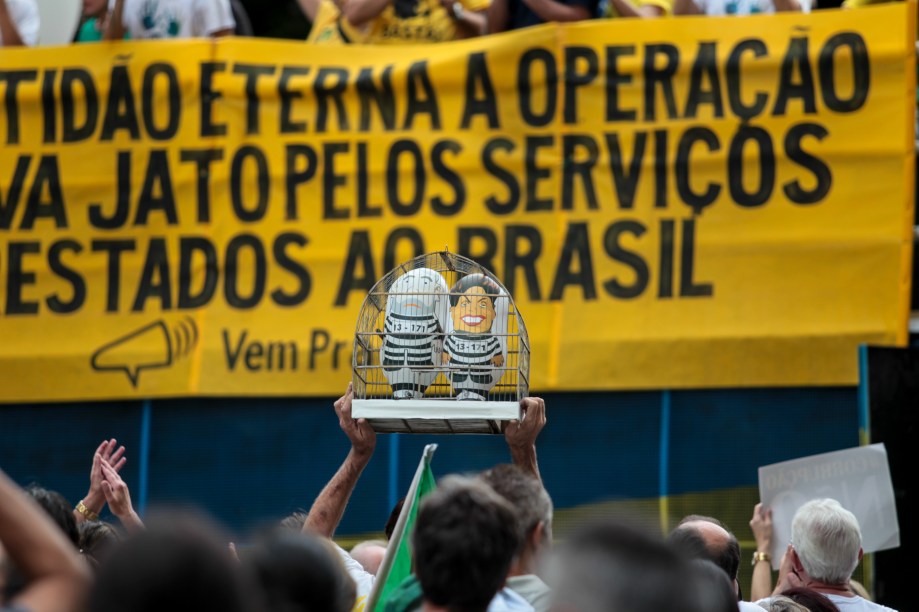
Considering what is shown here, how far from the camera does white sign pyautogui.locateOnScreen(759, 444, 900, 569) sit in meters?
6.10

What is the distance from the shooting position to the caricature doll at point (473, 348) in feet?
15.1

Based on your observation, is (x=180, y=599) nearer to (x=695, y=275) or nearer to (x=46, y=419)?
(x=695, y=275)

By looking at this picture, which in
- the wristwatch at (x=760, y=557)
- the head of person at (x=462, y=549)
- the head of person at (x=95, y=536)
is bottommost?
the wristwatch at (x=760, y=557)

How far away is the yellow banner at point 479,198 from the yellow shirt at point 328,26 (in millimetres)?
417

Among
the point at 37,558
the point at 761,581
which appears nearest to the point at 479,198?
the point at 761,581

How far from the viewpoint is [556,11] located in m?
8.66

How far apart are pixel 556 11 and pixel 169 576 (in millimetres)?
7094

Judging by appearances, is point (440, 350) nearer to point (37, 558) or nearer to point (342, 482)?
point (342, 482)

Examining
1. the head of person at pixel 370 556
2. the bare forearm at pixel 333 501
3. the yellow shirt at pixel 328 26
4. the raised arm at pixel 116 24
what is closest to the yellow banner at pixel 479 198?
the raised arm at pixel 116 24

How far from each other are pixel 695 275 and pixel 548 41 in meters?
1.59

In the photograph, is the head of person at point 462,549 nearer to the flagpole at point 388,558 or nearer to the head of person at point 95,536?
the flagpole at point 388,558

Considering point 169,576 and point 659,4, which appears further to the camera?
point 659,4

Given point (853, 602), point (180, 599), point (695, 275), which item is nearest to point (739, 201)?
point (695, 275)

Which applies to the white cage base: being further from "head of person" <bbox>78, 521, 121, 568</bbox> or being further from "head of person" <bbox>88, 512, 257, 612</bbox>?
"head of person" <bbox>88, 512, 257, 612</bbox>
